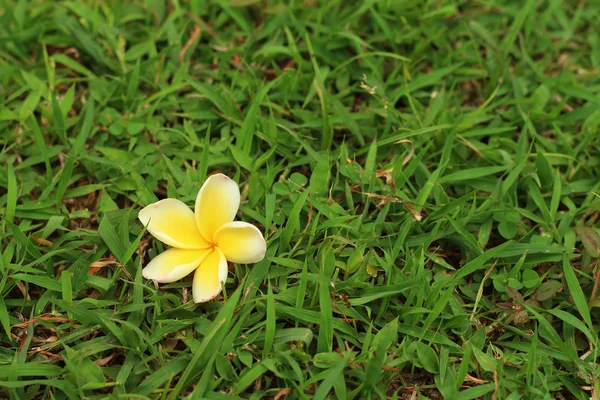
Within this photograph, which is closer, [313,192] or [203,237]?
[203,237]

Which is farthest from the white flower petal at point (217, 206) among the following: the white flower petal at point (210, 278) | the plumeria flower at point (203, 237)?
the white flower petal at point (210, 278)

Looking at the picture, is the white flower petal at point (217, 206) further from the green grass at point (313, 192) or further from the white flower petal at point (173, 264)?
the green grass at point (313, 192)

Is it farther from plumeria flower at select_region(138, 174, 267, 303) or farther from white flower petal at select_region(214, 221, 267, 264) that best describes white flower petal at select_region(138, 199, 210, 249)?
white flower petal at select_region(214, 221, 267, 264)

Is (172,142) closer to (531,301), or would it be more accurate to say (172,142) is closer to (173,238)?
(173,238)

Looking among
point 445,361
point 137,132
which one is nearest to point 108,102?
point 137,132

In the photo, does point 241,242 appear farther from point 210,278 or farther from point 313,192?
point 313,192

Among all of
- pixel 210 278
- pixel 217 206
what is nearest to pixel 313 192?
pixel 217 206

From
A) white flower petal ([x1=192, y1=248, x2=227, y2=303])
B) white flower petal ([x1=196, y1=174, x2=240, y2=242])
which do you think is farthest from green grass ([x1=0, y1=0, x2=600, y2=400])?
white flower petal ([x1=196, y1=174, x2=240, y2=242])
